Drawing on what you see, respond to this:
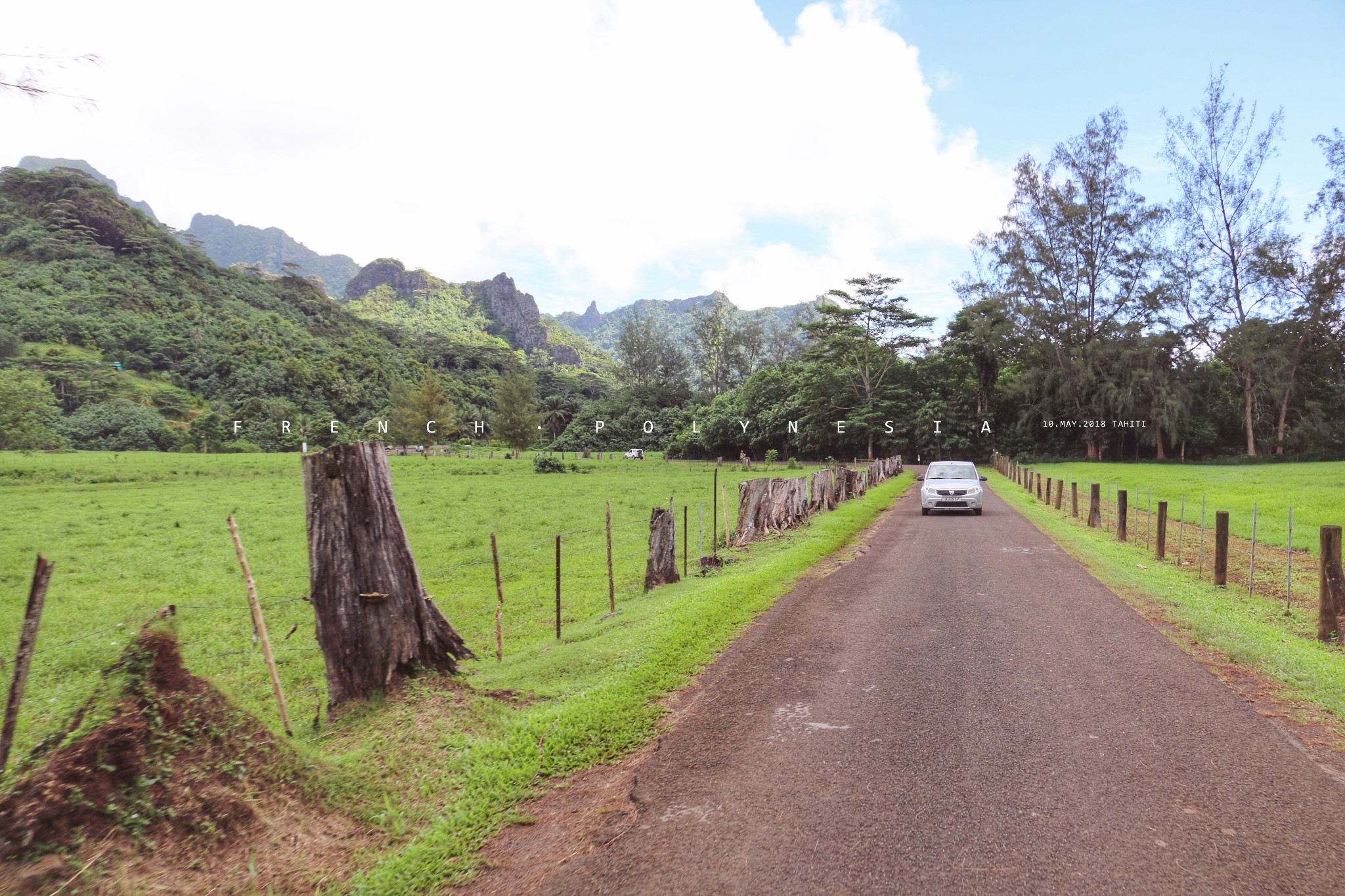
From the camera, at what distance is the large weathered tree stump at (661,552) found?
1038 centimetres

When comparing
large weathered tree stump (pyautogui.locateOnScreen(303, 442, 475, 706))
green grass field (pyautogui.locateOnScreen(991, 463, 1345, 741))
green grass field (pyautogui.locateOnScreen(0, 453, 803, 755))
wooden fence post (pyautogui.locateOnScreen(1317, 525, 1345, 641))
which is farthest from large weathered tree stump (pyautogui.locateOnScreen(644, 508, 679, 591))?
wooden fence post (pyautogui.locateOnScreen(1317, 525, 1345, 641))

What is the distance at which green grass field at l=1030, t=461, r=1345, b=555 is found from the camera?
1509 centimetres

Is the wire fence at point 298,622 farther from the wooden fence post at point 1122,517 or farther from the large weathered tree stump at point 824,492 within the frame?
the wooden fence post at point 1122,517

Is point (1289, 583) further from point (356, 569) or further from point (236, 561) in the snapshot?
point (236, 561)

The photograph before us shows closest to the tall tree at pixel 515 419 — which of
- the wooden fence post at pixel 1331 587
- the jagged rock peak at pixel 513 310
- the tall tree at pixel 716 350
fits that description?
the tall tree at pixel 716 350

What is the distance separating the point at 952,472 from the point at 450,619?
1633 cm

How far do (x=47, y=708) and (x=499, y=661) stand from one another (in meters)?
3.77

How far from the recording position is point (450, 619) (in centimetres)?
968

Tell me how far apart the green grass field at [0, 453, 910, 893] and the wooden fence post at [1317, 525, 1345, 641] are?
5.63 meters

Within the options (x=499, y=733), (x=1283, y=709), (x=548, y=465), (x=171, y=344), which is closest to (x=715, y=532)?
(x=499, y=733)

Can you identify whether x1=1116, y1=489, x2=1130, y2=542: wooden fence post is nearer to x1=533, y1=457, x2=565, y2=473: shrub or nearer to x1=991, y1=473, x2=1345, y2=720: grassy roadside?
x1=991, y1=473, x2=1345, y2=720: grassy roadside

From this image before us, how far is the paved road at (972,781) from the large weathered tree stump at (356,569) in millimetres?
1949

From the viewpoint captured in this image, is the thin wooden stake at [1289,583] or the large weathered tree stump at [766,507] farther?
the large weathered tree stump at [766,507]

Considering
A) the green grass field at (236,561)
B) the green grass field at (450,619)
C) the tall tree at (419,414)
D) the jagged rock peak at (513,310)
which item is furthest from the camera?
the jagged rock peak at (513,310)
